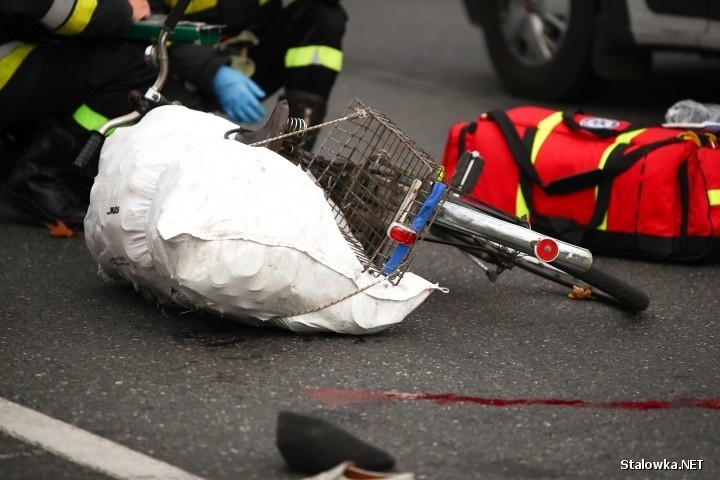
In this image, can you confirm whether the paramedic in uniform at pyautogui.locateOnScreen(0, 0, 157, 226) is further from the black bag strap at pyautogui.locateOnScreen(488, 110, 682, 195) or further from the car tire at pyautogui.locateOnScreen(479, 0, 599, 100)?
the car tire at pyautogui.locateOnScreen(479, 0, 599, 100)

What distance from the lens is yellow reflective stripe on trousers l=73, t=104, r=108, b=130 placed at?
4211mm

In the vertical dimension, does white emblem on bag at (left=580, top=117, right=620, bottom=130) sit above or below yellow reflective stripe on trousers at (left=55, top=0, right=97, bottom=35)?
below

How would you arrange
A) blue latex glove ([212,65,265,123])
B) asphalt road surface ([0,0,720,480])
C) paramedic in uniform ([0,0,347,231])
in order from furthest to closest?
blue latex glove ([212,65,265,123]) → paramedic in uniform ([0,0,347,231]) → asphalt road surface ([0,0,720,480])

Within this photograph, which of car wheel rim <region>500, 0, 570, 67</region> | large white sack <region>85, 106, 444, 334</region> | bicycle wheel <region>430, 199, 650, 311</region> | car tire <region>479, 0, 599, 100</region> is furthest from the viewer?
car wheel rim <region>500, 0, 570, 67</region>

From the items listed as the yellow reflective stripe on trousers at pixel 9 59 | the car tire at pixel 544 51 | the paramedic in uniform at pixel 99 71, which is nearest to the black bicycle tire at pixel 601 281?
the paramedic in uniform at pixel 99 71

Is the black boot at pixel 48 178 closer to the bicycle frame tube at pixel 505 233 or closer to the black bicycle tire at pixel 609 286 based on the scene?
the bicycle frame tube at pixel 505 233

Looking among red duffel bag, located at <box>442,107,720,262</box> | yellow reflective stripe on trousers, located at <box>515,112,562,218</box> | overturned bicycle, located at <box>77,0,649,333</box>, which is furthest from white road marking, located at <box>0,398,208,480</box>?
yellow reflective stripe on trousers, located at <box>515,112,562,218</box>

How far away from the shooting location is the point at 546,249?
318 centimetres

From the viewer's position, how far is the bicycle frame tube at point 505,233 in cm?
321

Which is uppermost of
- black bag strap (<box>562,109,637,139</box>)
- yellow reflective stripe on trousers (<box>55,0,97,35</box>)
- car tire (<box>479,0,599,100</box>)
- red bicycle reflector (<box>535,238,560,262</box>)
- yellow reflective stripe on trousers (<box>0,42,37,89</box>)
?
yellow reflective stripe on trousers (<box>55,0,97,35</box>)

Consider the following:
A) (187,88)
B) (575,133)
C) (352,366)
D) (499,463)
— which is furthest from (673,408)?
(187,88)

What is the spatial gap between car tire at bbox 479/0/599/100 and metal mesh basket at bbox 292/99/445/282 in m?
2.72

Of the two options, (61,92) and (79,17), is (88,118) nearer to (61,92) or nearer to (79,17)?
(61,92)

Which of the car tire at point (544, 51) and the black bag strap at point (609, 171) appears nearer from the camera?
the black bag strap at point (609, 171)
